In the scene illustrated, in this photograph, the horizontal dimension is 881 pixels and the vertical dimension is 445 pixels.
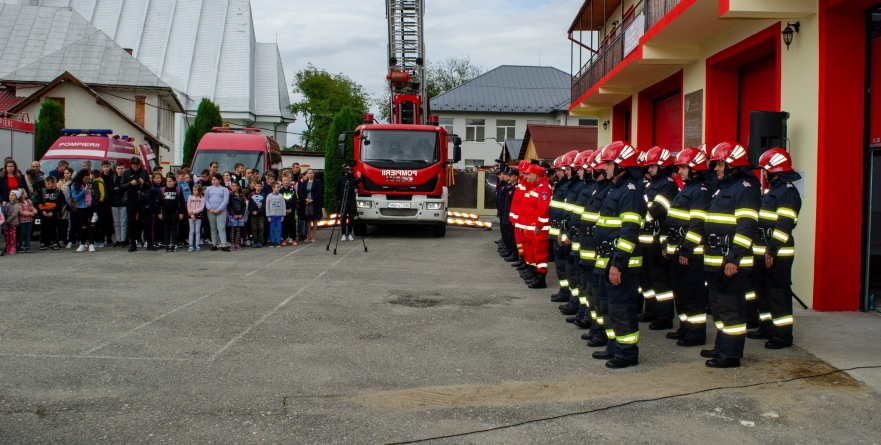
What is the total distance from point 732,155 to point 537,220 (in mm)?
4358

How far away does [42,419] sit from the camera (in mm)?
5102

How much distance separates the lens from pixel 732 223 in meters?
6.88

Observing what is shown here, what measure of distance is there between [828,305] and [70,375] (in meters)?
8.03

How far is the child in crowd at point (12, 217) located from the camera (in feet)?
48.0

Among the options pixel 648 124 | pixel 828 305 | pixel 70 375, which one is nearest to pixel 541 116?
pixel 648 124

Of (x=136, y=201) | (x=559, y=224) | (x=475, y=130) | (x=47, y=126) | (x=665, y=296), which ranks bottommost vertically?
(x=665, y=296)

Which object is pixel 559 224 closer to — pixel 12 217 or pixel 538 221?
pixel 538 221

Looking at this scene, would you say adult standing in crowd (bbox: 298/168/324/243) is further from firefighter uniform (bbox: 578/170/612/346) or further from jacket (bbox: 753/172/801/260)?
jacket (bbox: 753/172/801/260)

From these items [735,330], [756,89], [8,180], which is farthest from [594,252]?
Result: [8,180]

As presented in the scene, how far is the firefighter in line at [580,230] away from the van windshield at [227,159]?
13214 millimetres

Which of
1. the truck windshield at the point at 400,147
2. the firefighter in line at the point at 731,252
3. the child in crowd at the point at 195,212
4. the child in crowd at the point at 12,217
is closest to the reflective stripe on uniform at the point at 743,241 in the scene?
the firefighter in line at the point at 731,252

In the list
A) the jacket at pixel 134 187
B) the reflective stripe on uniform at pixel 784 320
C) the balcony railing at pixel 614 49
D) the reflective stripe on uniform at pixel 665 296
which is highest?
the balcony railing at pixel 614 49

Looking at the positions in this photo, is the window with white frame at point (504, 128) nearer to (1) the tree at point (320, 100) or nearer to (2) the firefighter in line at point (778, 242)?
(1) the tree at point (320, 100)

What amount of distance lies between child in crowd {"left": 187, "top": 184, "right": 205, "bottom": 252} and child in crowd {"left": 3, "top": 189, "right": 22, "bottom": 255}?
121 inches
